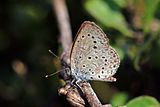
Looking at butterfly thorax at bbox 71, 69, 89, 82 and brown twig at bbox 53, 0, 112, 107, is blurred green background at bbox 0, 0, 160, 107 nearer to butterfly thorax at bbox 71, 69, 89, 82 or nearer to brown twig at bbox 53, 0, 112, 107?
brown twig at bbox 53, 0, 112, 107

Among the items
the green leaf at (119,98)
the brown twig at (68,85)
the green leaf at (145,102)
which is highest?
the brown twig at (68,85)

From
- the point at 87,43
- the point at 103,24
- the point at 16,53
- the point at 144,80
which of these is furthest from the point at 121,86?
the point at 16,53

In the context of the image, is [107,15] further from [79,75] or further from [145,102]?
[145,102]

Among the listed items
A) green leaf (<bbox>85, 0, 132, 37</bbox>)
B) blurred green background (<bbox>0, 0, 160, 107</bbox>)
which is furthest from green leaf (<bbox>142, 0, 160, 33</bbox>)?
green leaf (<bbox>85, 0, 132, 37</bbox>)

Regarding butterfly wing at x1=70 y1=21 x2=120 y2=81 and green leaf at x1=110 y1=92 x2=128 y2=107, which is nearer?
butterfly wing at x1=70 y1=21 x2=120 y2=81

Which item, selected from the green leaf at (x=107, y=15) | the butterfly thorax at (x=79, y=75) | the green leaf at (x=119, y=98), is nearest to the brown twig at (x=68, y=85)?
the butterfly thorax at (x=79, y=75)

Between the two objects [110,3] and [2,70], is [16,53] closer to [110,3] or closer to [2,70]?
[2,70]

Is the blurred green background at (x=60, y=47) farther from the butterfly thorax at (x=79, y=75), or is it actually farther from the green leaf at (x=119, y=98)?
the butterfly thorax at (x=79, y=75)
